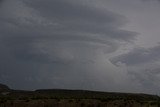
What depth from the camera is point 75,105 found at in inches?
5271

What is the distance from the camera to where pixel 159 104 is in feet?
380

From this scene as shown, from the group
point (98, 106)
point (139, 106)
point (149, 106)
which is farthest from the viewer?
point (98, 106)

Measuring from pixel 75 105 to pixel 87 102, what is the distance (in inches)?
241

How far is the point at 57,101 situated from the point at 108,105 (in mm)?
21413

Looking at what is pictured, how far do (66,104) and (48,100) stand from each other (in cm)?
908

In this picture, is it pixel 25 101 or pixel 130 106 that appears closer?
pixel 130 106

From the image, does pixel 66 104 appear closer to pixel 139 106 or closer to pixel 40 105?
pixel 40 105

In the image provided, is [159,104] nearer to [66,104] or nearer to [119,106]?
[119,106]

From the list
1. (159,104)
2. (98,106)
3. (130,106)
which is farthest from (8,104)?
(159,104)

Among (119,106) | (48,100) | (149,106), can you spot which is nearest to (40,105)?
(48,100)

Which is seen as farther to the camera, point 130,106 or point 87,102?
point 87,102

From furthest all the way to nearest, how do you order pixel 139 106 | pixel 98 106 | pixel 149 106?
pixel 98 106 < pixel 139 106 < pixel 149 106

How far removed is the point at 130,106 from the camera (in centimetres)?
12825

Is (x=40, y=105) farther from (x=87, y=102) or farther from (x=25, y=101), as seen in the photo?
(x=87, y=102)
